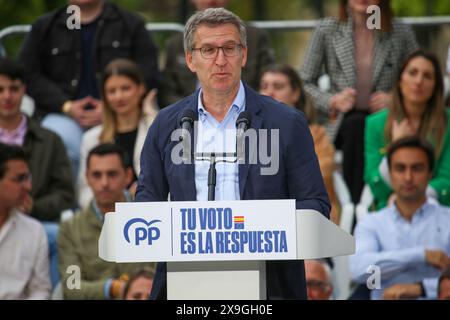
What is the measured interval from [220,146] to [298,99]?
104 inches

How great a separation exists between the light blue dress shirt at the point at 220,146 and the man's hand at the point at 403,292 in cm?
207

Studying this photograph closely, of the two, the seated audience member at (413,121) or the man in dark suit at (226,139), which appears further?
the seated audience member at (413,121)

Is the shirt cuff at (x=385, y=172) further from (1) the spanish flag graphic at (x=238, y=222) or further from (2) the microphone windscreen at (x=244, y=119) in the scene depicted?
(1) the spanish flag graphic at (x=238, y=222)

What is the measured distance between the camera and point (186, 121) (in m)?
4.06

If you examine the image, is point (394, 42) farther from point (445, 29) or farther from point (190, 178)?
point (190, 178)

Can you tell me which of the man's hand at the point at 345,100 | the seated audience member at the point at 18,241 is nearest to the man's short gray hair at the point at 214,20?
the seated audience member at the point at 18,241

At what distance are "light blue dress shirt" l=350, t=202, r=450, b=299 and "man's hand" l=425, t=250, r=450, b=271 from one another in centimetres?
2

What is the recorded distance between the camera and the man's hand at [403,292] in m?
5.99

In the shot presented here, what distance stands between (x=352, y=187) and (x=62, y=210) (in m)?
1.66

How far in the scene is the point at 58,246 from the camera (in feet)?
20.9

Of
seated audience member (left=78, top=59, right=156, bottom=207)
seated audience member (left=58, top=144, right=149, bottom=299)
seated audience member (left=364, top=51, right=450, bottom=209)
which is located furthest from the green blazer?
seated audience member (left=58, top=144, right=149, bottom=299)

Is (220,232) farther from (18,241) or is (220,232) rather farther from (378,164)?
(378,164)
